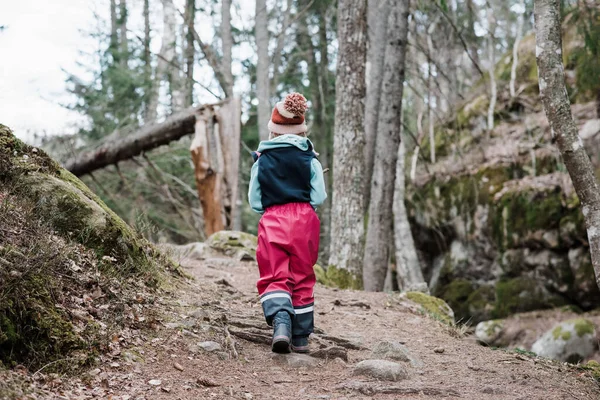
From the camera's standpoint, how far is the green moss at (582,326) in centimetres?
1115

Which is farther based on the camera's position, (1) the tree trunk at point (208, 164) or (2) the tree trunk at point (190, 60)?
(2) the tree trunk at point (190, 60)

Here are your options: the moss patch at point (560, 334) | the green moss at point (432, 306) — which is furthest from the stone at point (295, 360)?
the moss patch at point (560, 334)

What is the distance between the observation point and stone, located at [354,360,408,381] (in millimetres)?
4145

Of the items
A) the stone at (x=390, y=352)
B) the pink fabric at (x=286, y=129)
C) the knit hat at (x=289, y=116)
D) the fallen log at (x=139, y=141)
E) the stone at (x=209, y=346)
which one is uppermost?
the fallen log at (x=139, y=141)

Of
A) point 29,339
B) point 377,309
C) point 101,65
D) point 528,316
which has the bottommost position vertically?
point 528,316

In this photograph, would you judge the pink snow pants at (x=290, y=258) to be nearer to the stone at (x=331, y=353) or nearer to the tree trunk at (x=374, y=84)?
the stone at (x=331, y=353)

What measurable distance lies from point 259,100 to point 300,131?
38.1ft

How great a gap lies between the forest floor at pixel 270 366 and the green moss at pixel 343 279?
2692mm

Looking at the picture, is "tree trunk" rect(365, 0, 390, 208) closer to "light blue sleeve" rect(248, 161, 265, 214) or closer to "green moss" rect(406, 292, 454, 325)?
"green moss" rect(406, 292, 454, 325)

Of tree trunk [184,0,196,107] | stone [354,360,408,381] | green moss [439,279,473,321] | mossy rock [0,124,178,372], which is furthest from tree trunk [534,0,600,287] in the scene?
tree trunk [184,0,196,107]

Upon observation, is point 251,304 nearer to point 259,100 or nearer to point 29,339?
point 29,339

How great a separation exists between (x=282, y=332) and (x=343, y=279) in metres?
4.83

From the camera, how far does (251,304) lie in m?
5.89

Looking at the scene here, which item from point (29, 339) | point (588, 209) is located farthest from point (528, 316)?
point (29, 339)
